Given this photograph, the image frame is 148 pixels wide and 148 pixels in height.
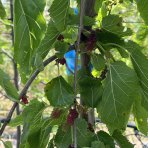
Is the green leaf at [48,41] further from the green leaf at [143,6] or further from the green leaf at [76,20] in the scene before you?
the green leaf at [143,6]

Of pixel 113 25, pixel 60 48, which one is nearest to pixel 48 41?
pixel 60 48

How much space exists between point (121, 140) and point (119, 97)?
0.21 meters

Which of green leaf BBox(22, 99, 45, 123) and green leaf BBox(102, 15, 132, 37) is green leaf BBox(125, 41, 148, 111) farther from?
green leaf BBox(22, 99, 45, 123)

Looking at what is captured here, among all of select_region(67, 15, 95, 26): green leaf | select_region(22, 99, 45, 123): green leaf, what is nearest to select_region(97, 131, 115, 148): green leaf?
select_region(22, 99, 45, 123): green leaf

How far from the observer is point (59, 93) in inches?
32.6

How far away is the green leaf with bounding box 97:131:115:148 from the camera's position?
2.89 ft

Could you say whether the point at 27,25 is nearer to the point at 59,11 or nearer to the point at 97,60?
the point at 59,11

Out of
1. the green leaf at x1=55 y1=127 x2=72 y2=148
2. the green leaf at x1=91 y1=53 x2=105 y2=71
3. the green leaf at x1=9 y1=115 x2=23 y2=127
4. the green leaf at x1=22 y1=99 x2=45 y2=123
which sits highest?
the green leaf at x1=91 y1=53 x2=105 y2=71

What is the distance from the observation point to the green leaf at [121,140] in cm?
95

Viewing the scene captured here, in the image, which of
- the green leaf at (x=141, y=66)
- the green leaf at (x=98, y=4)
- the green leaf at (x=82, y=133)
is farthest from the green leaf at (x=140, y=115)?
the green leaf at (x=98, y=4)

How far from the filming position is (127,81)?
78 centimetres

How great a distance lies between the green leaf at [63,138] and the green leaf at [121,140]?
16 centimetres

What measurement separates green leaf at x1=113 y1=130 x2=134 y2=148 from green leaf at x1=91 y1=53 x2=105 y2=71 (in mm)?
187

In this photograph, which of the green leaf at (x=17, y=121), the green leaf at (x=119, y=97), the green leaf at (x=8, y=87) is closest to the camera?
the green leaf at (x=119, y=97)
